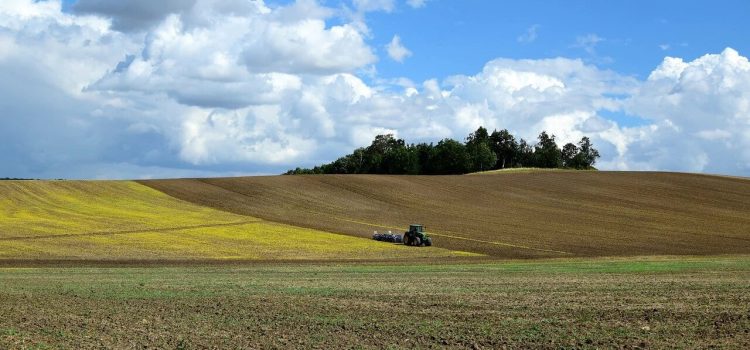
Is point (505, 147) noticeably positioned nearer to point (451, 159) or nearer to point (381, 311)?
point (451, 159)

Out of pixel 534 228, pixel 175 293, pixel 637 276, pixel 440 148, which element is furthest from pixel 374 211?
pixel 440 148

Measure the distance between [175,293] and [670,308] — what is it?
15.9 metres

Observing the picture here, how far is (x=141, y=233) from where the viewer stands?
61719mm

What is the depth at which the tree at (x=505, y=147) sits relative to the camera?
639ft

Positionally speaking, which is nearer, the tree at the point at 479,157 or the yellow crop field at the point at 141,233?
the yellow crop field at the point at 141,233

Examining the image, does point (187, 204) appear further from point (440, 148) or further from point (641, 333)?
point (440, 148)

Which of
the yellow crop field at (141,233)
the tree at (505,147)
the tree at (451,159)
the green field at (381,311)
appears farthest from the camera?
the tree at (505,147)

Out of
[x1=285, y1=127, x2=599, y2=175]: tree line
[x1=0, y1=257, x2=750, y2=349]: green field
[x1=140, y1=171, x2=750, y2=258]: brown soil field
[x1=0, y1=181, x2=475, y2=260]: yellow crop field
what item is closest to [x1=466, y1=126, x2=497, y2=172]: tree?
[x1=285, y1=127, x2=599, y2=175]: tree line

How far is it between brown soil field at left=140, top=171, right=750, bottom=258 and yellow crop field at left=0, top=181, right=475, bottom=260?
457cm

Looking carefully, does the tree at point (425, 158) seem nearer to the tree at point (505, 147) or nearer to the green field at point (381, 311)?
the tree at point (505, 147)

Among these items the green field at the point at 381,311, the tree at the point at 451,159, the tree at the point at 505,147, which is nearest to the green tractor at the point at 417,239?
the green field at the point at 381,311

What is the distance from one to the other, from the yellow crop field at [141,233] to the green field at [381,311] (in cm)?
1748

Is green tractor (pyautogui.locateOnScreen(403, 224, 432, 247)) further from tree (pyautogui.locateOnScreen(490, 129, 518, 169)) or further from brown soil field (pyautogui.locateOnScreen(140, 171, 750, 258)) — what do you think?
tree (pyautogui.locateOnScreen(490, 129, 518, 169))

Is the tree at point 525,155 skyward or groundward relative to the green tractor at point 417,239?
skyward
